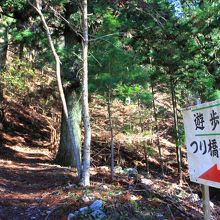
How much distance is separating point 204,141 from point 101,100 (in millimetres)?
6591

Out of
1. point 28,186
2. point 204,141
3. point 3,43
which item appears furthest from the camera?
point 3,43

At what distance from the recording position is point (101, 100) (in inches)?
393

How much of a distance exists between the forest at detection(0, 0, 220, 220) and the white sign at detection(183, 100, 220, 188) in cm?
2

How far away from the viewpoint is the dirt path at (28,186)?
584 centimetres

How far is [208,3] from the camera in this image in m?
9.62

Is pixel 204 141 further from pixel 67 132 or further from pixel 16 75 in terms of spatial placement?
pixel 16 75

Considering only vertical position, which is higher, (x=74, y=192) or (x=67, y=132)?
(x=67, y=132)

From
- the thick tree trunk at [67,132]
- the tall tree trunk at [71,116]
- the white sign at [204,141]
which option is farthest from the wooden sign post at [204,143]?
the thick tree trunk at [67,132]

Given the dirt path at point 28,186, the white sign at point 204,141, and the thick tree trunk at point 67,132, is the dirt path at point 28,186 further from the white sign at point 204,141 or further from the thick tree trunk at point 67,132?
the white sign at point 204,141

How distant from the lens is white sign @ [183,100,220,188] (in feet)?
11.0

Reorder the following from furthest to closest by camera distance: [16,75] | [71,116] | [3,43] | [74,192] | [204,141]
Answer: [16,75] → [3,43] → [71,116] → [74,192] → [204,141]

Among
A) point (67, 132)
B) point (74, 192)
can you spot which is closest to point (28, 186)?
point (74, 192)

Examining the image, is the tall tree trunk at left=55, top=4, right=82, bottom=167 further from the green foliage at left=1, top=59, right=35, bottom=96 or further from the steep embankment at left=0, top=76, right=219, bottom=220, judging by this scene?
the green foliage at left=1, top=59, right=35, bottom=96

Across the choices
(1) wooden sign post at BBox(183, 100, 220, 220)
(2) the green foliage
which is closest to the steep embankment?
(1) wooden sign post at BBox(183, 100, 220, 220)
